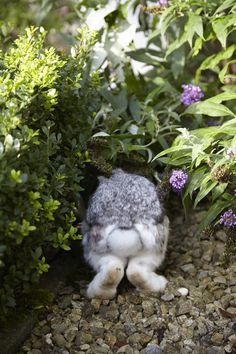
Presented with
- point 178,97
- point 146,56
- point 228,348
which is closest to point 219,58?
point 178,97

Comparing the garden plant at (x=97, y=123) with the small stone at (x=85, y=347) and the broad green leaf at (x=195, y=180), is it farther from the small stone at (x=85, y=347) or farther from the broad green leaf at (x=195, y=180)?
the small stone at (x=85, y=347)

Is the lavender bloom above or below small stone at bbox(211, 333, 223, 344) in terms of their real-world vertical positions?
above

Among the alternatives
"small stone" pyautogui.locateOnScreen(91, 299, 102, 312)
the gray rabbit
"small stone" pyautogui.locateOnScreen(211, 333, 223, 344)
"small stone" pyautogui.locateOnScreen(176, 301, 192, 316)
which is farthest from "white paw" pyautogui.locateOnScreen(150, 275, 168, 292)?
"small stone" pyautogui.locateOnScreen(211, 333, 223, 344)

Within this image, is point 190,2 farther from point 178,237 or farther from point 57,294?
point 57,294

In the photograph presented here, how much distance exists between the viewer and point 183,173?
240 centimetres

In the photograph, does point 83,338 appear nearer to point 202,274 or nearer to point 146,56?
point 202,274

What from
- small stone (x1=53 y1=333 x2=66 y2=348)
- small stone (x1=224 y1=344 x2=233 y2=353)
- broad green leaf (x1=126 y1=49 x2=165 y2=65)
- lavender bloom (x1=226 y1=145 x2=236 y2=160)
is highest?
broad green leaf (x1=126 y1=49 x2=165 y2=65)

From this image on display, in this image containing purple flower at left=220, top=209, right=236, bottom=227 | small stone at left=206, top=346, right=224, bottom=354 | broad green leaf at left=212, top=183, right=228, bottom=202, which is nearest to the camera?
small stone at left=206, top=346, right=224, bottom=354

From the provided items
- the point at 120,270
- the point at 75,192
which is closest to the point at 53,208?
the point at 75,192

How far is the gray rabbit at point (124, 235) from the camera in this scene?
235 centimetres

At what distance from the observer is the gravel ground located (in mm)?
2160

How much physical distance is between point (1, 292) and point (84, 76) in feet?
3.97

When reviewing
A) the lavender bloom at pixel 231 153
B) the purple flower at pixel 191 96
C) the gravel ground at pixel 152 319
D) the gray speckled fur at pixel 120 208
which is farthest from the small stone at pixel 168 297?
the purple flower at pixel 191 96

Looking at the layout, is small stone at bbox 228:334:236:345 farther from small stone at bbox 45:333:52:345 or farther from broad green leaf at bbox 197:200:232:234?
small stone at bbox 45:333:52:345
